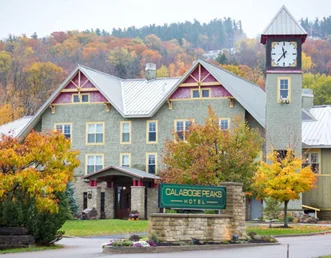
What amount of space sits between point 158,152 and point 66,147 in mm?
25702

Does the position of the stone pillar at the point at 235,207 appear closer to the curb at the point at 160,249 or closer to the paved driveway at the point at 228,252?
the curb at the point at 160,249

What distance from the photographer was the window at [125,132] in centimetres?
5725

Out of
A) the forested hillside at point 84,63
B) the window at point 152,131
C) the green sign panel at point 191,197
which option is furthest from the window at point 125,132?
the forested hillside at point 84,63

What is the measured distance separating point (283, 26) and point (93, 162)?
1824 cm

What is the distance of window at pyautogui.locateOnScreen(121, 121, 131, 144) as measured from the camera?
5725 cm

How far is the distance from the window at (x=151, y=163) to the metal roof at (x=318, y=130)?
11458 mm

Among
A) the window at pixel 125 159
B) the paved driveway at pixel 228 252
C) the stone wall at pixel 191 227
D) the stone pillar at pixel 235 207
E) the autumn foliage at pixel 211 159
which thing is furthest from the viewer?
the window at pixel 125 159

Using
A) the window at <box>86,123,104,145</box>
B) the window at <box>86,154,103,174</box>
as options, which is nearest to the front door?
the window at <box>86,154,103,174</box>

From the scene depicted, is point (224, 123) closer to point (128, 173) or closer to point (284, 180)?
point (128, 173)

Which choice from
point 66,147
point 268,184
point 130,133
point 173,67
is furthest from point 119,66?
point 66,147

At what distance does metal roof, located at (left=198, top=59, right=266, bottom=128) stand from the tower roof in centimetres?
436

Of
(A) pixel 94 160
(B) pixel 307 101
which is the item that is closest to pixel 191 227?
(A) pixel 94 160

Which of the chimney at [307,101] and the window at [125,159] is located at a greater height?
the chimney at [307,101]

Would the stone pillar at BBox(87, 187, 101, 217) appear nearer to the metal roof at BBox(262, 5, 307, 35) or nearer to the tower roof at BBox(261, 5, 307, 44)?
the tower roof at BBox(261, 5, 307, 44)
